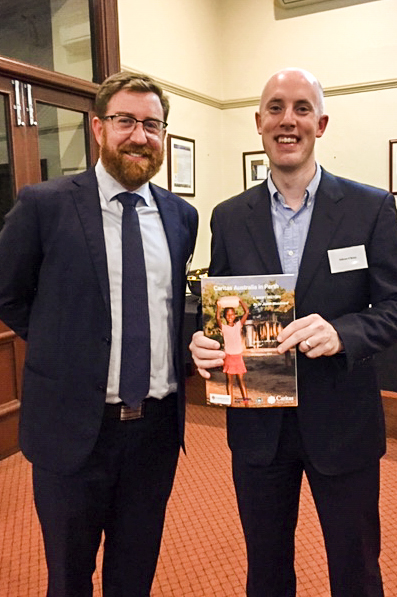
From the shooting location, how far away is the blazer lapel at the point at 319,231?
1.24m

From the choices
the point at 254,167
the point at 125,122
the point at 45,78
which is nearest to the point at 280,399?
the point at 125,122

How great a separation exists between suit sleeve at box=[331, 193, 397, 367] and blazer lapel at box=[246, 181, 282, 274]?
213 mm

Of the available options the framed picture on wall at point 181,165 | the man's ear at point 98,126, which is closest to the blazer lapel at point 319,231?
the man's ear at point 98,126

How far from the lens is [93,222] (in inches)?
53.1

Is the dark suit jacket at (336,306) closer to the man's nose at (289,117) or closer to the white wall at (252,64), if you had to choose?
the man's nose at (289,117)

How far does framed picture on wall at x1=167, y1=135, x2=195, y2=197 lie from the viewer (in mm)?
4340

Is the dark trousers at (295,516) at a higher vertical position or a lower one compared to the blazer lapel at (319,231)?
lower

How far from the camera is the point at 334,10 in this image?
4445 mm

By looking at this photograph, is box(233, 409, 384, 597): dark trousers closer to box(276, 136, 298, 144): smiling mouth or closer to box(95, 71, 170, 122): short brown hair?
box(276, 136, 298, 144): smiling mouth

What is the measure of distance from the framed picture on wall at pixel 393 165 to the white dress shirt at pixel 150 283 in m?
3.52

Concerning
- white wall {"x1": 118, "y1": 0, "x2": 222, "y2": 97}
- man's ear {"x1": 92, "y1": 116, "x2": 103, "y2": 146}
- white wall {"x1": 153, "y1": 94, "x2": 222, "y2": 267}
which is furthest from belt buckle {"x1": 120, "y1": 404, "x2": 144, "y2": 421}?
white wall {"x1": 153, "y1": 94, "x2": 222, "y2": 267}

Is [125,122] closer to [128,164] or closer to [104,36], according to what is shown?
[128,164]

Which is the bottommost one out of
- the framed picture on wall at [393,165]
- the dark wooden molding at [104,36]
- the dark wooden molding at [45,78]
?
the framed picture on wall at [393,165]

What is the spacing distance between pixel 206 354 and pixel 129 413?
318 millimetres
